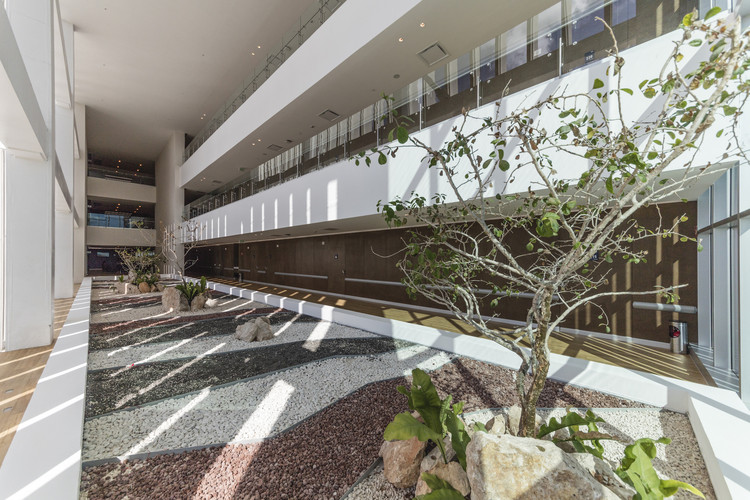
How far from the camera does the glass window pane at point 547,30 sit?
172 inches

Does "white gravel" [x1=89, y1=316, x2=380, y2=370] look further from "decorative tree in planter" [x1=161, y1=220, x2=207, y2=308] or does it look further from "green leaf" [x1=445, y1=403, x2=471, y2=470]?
"green leaf" [x1=445, y1=403, x2=471, y2=470]

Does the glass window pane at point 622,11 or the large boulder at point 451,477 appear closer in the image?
the large boulder at point 451,477

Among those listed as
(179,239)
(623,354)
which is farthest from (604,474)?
(179,239)

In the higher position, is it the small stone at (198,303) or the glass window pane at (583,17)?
the glass window pane at (583,17)

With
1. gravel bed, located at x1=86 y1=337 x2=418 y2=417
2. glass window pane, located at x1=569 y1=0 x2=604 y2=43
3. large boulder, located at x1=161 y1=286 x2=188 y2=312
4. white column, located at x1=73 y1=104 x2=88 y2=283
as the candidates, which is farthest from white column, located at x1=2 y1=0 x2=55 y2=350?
white column, located at x1=73 y1=104 x2=88 y2=283

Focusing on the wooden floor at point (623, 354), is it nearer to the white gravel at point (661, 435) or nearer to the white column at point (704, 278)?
the white column at point (704, 278)

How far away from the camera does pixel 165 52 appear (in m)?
11.6

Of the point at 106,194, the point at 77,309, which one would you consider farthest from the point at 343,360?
the point at 106,194

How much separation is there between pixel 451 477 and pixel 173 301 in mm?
8695

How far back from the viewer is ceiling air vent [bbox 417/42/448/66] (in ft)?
18.7

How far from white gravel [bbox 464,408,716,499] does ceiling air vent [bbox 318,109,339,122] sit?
8.04 meters

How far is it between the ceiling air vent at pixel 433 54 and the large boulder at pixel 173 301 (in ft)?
27.6

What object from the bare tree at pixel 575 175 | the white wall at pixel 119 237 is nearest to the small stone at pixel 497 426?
the bare tree at pixel 575 175

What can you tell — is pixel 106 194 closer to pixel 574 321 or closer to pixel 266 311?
pixel 266 311
